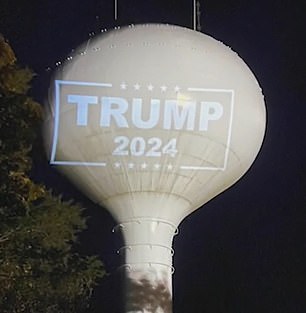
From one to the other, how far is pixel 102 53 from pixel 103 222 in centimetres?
1014

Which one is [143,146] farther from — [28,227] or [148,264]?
[28,227]

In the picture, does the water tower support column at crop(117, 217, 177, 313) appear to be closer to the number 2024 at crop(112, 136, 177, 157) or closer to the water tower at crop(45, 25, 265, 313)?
the water tower at crop(45, 25, 265, 313)

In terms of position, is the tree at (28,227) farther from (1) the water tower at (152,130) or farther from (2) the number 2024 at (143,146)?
(2) the number 2024 at (143,146)

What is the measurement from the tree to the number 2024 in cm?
251

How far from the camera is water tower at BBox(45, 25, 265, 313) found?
61.3 feet

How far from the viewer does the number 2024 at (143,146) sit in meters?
18.6

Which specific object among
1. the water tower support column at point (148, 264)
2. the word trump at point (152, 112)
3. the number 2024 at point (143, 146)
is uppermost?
the word trump at point (152, 112)

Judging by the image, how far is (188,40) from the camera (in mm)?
19688

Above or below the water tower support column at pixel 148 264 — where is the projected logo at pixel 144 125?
above

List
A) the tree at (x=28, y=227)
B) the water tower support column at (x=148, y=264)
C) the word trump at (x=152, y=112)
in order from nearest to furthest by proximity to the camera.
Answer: the word trump at (x=152, y=112)
the water tower support column at (x=148, y=264)
the tree at (x=28, y=227)

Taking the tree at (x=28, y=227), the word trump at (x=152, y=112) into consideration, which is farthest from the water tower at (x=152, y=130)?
the tree at (x=28, y=227)

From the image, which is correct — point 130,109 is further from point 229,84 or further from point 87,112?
point 229,84

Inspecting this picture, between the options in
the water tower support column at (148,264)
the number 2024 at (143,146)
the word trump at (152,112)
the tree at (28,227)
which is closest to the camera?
the word trump at (152,112)

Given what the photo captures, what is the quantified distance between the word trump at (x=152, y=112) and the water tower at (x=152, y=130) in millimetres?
18
